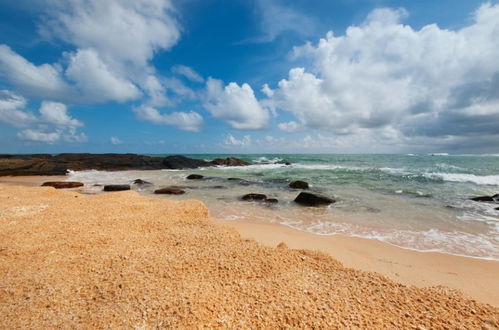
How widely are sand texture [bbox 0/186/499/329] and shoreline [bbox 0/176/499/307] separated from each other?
4.21ft

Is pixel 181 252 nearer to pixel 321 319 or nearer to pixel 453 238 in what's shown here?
pixel 321 319

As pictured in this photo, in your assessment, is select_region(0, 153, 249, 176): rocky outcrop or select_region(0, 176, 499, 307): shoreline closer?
select_region(0, 176, 499, 307): shoreline

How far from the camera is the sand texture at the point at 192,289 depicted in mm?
2244

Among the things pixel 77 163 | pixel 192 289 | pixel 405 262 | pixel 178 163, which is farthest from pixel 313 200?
pixel 77 163

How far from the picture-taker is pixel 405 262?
481 centimetres

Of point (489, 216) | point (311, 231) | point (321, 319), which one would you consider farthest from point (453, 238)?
point (321, 319)

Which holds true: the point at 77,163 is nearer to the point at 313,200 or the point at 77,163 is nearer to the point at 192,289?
the point at 313,200

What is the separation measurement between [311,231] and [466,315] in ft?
14.7

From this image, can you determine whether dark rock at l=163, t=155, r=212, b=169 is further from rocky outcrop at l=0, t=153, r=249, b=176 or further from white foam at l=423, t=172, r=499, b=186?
white foam at l=423, t=172, r=499, b=186

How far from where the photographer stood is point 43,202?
6.61 metres

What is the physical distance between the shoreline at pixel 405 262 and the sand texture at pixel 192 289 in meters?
1.28

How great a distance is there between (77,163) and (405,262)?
3568 centimetres

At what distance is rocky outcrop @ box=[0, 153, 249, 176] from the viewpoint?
22.8 m

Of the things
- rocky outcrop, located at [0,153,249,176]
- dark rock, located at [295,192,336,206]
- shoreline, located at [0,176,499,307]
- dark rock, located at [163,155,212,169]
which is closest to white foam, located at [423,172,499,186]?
dark rock, located at [295,192,336,206]
